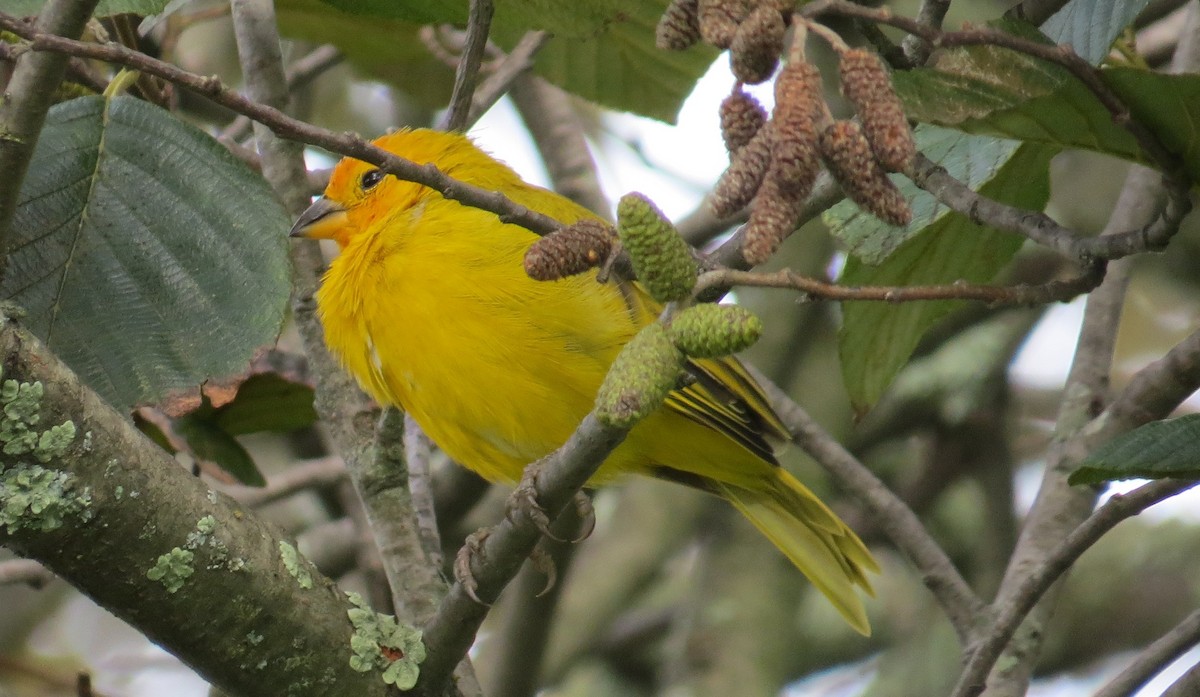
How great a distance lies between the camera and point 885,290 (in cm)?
168

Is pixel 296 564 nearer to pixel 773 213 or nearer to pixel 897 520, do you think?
pixel 773 213

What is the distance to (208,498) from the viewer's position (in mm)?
2207

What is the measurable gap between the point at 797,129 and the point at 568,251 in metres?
0.38

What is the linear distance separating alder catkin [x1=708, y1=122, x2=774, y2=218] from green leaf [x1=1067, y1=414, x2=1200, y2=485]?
826 millimetres

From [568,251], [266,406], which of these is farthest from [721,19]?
[266,406]

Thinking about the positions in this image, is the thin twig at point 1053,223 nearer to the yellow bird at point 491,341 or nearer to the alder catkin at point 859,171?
the alder catkin at point 859,171

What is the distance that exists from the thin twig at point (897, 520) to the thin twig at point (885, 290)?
1.35 meters

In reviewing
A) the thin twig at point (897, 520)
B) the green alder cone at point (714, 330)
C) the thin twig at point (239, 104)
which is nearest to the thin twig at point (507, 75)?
the thin twig at point (897, 520)

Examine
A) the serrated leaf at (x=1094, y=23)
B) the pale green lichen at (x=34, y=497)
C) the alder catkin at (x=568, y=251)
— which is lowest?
the pale green lichen at (x=34, y=497)

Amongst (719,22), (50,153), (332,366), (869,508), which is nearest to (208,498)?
(50,153)

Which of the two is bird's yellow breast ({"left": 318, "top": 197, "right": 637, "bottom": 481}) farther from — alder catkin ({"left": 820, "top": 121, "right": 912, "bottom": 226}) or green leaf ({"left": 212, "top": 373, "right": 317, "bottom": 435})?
alder catkin ({"left": 820, "top": 121, "right": 912, "bottom": 226})

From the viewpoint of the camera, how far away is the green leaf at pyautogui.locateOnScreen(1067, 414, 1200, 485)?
1.94m

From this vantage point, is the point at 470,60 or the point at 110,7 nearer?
the point at 110,7

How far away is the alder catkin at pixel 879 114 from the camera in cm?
149
